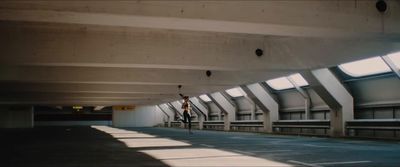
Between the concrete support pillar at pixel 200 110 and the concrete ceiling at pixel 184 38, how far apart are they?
69.9ft

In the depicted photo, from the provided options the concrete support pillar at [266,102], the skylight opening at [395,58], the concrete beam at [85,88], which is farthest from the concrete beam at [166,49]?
the concrete support pillar at [266,102]

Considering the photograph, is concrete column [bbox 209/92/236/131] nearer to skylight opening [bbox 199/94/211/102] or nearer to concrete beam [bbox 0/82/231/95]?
concrete beam [bbox 0/82/231/95]

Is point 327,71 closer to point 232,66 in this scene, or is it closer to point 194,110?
point 232,66

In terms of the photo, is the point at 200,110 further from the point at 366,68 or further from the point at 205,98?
the point at 366,68

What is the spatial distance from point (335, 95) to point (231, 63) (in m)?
7.56

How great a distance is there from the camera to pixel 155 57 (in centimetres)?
A: 1602

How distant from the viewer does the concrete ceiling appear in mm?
9195

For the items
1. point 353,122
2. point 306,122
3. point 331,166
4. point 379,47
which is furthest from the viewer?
point 306,122

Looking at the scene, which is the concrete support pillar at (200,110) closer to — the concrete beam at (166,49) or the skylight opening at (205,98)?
the skylight opening at (205,98)

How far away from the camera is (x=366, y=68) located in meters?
20.6

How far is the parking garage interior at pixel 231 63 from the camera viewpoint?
958 cm

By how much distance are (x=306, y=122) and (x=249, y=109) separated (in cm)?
1112

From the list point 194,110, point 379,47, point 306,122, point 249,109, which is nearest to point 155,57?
point 379,47

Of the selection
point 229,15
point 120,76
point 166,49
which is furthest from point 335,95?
point 229,15
